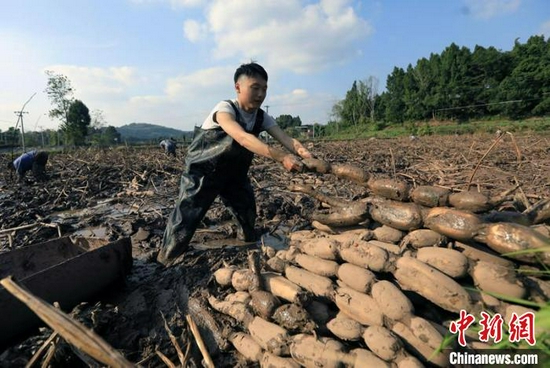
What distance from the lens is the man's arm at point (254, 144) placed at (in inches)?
91.4

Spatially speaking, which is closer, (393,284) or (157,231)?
(393,284)

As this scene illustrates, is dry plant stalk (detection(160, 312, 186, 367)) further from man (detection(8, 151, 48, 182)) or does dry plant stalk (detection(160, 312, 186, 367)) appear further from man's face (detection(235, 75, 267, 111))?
man (detection(8, 151, 48, 182))

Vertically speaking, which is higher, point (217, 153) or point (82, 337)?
point (217, 153)

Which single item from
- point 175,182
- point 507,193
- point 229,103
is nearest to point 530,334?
point 507,193

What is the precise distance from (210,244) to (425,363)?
9.00ft

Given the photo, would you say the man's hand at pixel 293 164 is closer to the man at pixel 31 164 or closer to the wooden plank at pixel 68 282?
the wooden plank at pixel 68 282

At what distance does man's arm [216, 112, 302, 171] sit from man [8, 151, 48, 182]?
28.1 ft

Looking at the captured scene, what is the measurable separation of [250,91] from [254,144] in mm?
600

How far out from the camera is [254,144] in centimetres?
257

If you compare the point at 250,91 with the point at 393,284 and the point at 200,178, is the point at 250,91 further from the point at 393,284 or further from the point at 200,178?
the point at 393,284

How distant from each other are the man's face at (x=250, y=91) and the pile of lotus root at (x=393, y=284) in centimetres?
123

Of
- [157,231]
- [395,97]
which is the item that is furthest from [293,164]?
[395,97]

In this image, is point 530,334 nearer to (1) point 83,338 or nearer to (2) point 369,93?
(1) point 83,338

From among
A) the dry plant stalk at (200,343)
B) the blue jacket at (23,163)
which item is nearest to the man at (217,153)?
the dry plant stalk at (200,343)
